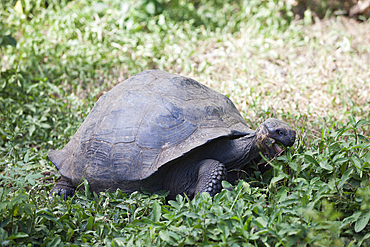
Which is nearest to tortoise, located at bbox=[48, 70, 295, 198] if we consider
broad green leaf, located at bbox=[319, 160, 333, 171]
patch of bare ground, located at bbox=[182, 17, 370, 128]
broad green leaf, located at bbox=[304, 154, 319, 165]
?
broad green leaf, located at bbox=[304, 154, 319, 165]

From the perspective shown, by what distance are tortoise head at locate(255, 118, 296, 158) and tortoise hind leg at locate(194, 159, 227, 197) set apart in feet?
1.25

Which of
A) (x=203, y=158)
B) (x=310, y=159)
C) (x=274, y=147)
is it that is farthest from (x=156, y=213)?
(x=310, y=159)

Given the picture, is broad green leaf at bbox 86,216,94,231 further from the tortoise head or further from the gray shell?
the tortoise head

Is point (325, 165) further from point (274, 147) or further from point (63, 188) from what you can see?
point (63, 188)

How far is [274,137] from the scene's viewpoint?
2.42 m

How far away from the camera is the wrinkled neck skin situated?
267cm

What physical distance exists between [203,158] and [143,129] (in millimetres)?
578

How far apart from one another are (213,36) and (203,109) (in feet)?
14.0

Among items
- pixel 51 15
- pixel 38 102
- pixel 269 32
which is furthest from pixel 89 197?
pixel 51 15

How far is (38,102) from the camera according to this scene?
4.55m

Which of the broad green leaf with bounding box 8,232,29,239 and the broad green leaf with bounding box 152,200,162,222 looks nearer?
the broad green leaf with bounding box 8,232,29,239

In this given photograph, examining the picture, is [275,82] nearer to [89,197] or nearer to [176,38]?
[176,38]

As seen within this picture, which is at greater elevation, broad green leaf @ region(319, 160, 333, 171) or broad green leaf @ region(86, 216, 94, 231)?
broad green leaf @ region(319, 160, 333, 171)

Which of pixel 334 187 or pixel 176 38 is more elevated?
pixel 176 38
